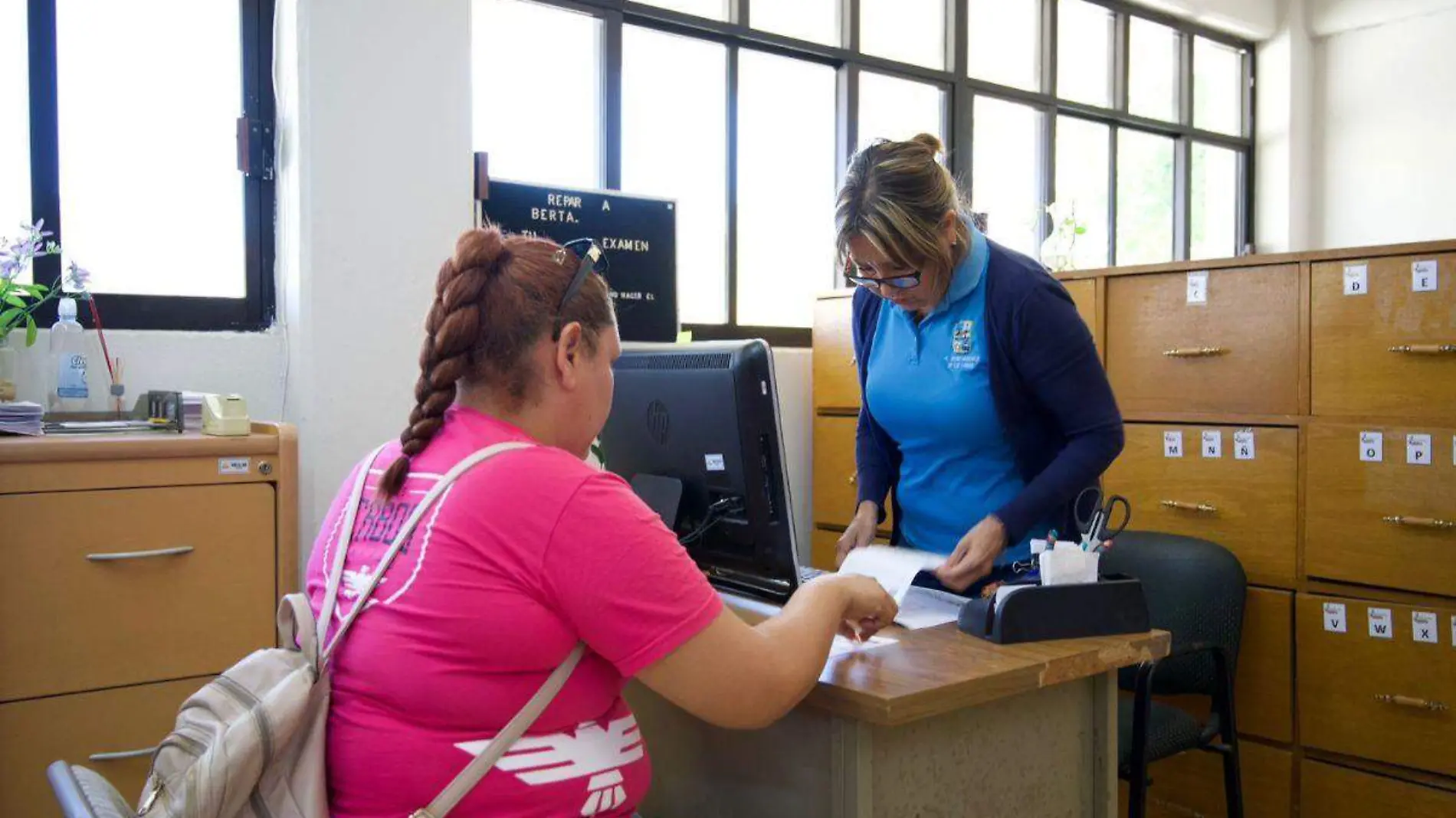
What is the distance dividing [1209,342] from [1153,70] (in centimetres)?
344

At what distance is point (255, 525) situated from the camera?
2158mm

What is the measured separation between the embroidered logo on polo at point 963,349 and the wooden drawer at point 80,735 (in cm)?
154

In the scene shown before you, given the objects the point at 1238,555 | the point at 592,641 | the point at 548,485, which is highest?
the point at 548,485

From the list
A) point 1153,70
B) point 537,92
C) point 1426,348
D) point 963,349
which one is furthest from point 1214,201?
point 963,349

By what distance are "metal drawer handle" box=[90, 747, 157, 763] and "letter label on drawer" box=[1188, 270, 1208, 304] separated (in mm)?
2649

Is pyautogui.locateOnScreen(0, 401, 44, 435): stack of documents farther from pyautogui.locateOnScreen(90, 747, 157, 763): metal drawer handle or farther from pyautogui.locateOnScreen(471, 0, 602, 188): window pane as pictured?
pyautogui.locateOnScreen(471, 0, 602, 188): window pane

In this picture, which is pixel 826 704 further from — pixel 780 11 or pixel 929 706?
pixel 780 11

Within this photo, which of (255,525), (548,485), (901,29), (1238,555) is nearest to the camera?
(548,485)

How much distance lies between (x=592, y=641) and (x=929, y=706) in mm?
403

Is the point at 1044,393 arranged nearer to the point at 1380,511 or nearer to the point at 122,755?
the point at 1380,511

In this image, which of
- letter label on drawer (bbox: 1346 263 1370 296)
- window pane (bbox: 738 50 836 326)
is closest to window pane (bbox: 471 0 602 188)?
window pane (bbox: 738 50 836 326)

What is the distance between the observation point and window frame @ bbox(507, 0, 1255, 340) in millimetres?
3615

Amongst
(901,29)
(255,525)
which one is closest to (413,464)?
(255,525)

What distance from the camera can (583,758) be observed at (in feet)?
3.52
